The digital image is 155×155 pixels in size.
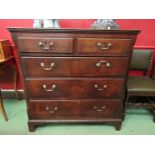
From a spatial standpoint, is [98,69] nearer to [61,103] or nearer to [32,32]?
[61,103]

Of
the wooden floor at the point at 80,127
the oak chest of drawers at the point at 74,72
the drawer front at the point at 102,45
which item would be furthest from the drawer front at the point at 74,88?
the wooden floor at the point at 80,127

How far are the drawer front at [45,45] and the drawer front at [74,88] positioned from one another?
28 cm

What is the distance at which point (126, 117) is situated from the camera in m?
1.92

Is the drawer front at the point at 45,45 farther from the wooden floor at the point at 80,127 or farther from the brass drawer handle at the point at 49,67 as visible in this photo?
the wooden floor at the point at 80,127

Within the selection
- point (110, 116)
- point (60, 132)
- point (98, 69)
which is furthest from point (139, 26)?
point (60, 132)

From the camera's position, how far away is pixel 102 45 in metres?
1.28

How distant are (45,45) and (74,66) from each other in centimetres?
30

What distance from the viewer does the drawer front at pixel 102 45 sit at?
4.17 ft

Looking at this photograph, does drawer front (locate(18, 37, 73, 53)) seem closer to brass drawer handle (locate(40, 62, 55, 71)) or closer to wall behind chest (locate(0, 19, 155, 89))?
brass drawer handle (locate(40, 62, 55, 71))

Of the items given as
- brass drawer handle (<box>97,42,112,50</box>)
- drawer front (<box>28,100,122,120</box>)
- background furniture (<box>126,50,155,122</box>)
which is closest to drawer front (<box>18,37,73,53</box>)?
brass drawer handle (<box>97,42,112,50</box>)

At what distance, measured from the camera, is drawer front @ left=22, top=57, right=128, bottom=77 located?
1331 millimetres
